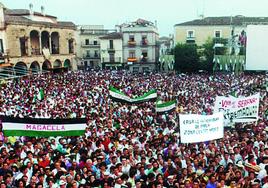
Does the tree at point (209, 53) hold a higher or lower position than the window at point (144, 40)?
lower

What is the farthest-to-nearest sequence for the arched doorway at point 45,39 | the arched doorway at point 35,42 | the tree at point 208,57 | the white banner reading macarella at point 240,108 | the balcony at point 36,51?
the tree at point 208,57, the arched doorway at point 45,39, the arched doorway at point 35,42, the balcony at point 36,51, the white banner reading macarella at point 240,108

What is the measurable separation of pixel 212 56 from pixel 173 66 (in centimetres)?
502

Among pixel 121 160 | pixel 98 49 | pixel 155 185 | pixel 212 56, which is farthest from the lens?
pixel 98 49

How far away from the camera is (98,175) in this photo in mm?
8188

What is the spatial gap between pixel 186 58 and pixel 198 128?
34519 millimetres

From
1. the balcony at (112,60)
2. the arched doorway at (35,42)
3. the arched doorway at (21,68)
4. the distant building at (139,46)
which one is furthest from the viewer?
the balcony at (112,60)

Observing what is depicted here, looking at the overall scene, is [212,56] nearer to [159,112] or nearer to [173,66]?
[173,66]

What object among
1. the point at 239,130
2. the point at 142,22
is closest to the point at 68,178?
the point at 239,130

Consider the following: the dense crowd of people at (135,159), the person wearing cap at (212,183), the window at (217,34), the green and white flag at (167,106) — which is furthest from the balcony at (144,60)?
the person wearing cap at (212,183)

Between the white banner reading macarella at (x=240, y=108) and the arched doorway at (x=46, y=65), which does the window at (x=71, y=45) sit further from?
the white banner reading macarella at (x=240, y=108)

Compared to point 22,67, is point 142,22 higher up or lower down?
higher up

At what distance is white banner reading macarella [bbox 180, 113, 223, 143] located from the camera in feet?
30.3

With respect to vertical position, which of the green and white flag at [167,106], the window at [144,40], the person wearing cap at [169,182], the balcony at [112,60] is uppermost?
the window at [144,40]

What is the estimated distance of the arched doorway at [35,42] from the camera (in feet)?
130
